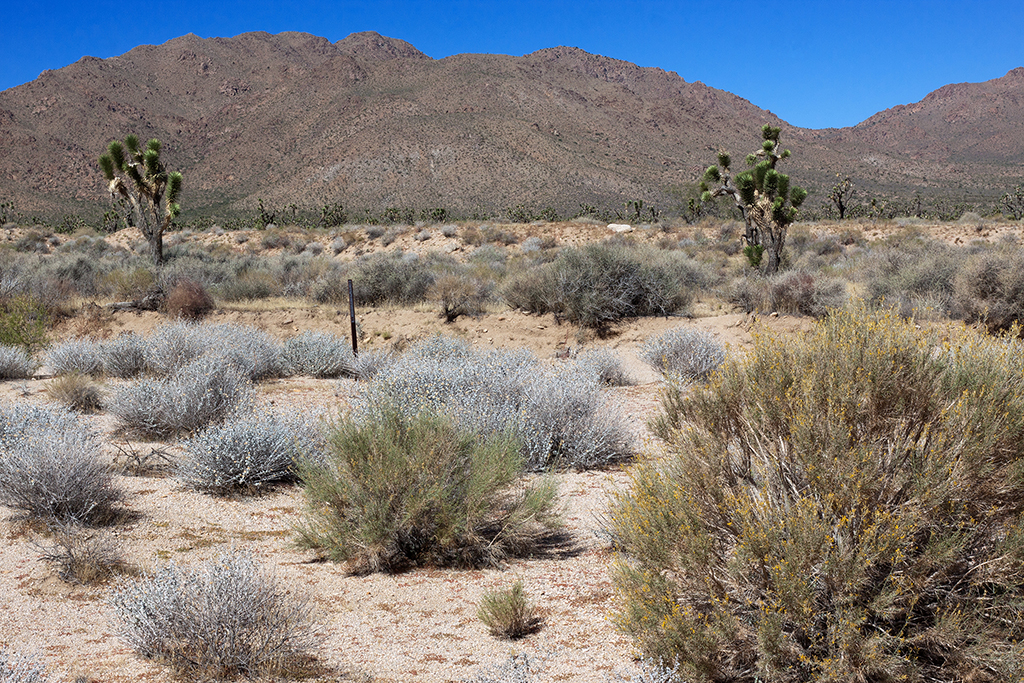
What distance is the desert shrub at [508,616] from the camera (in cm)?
402

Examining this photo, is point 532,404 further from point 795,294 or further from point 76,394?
point 795,294

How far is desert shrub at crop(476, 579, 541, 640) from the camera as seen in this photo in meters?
4.02

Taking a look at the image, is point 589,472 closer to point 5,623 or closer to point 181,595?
point 181,595

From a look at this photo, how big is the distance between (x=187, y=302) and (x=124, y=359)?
7.82m

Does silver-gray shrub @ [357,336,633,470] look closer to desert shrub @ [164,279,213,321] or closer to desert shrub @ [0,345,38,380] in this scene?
desert shrub @ [0,345,38,380]

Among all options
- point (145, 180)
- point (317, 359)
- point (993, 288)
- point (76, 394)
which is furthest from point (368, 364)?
point (145, 180)

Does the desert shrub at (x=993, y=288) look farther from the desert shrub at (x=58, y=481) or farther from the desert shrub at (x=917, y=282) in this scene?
the desert shrub at (x=58, y=481)

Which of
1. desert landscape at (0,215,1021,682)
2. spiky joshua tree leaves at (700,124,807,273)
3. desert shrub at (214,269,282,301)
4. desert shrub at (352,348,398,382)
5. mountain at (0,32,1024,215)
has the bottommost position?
desert landscape at (0,215,1021,682)

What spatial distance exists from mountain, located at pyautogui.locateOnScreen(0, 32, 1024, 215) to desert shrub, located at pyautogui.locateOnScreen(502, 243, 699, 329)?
5295 cm

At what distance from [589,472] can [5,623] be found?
514 centimetres

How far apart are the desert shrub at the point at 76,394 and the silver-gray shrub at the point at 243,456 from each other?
3237mm

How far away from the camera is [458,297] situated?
18.4 meters

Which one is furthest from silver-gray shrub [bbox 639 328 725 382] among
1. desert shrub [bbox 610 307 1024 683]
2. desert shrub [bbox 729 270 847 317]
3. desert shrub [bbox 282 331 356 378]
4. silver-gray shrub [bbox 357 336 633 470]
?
desert shrub [bbox 610 307 1024 683]

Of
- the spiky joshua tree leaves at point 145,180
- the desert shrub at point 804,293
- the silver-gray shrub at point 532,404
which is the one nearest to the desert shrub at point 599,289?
the desert shrub at point 804,293
